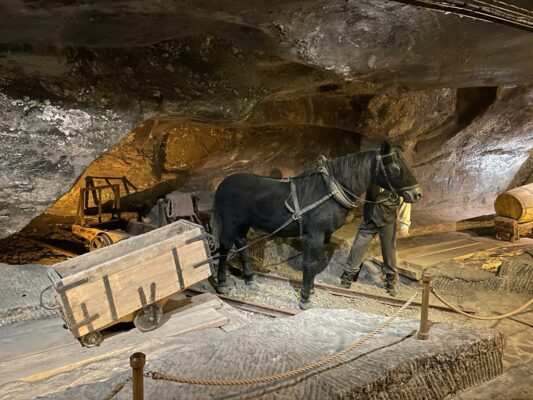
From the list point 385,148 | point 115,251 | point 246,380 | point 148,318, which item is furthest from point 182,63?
point 246,380

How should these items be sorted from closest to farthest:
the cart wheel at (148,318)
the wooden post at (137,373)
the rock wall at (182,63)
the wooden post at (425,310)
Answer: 1. the wooden post at (137,373)
2. the wooden post at (425,310)
3. the rock wall at (182,63)
4. the cart wheel at (148,318)

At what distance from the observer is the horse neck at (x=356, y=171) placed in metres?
5.69

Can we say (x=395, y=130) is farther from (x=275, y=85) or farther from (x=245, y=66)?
(x=245, y=66)

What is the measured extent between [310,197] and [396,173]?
3.98 ft

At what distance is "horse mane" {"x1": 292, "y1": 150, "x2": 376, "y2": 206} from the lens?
5699mm

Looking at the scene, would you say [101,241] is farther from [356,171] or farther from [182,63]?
[356,171]

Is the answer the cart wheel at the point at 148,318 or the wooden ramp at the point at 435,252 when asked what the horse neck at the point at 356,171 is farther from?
the cart wheel at the point at 148,318

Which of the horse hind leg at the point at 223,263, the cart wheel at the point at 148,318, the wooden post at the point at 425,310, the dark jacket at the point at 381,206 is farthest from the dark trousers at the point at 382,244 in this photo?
the cart wheel at the point at 148,318

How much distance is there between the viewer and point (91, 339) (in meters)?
4.52

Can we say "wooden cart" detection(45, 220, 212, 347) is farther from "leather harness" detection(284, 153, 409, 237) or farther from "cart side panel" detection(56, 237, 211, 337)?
"leather harness" detection(284, 153, 409, 237)

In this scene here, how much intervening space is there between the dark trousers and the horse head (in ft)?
3.74

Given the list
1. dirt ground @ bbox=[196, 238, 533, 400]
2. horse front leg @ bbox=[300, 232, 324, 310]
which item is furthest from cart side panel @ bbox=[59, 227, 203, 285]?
dirt ground @ bbox=[196, 238, 533, 400]

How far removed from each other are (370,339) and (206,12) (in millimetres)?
3699

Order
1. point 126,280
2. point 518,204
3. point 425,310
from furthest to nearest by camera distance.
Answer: point 518,204 < point 126,280 < point 425,310
